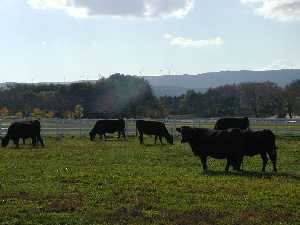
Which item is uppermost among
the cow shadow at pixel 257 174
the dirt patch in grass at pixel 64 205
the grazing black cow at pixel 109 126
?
the grazing black cow at pixel 109 126

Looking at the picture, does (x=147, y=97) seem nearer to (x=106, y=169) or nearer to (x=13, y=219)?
(x=106, y=169)

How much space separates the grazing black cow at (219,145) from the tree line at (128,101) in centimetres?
6235

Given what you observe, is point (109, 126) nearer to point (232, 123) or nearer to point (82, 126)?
point (82, 126)

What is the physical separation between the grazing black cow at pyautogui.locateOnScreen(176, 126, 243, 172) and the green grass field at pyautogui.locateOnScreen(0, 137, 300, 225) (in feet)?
1.71

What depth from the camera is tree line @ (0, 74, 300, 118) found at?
91562mm

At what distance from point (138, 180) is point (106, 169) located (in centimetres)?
295

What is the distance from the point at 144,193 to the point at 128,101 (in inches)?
3162

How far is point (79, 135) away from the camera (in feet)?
120

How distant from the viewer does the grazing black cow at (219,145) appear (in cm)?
1716

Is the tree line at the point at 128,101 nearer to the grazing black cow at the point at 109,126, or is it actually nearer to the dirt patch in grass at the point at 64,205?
the grazing black cow at the point at 109,126

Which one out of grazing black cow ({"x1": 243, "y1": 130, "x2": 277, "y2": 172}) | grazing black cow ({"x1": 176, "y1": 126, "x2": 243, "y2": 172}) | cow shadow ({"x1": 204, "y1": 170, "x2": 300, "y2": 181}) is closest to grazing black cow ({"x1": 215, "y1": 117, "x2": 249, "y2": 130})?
grazing black cow ({"x1": 176, "y1": 126, "x2": 243, "y2": 172})

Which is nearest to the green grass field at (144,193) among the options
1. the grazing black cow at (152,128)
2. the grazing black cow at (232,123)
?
the grazing black cow at (152,128)

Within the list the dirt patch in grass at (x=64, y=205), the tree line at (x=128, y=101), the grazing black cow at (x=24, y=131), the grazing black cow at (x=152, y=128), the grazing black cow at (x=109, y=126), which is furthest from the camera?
the tree line at (x=128, y=101)

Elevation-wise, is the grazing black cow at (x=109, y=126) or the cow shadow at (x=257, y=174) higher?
the grazing black cow at (x=109, y=126)
